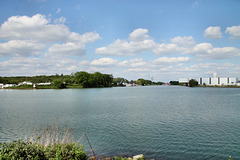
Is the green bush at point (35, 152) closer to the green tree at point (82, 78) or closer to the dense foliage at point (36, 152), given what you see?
→ the dense foliage at point (36, 152)

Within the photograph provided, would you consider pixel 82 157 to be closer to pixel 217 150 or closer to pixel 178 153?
pixel 178 153

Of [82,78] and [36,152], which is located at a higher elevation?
[82,78]

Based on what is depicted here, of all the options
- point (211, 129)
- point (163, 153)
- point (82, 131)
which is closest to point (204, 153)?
point (163, 153)

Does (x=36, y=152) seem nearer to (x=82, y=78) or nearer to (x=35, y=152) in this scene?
(x=35, y=152)

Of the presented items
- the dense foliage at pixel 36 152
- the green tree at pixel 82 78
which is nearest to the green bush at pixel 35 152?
the dense foliage at pixel 36 152

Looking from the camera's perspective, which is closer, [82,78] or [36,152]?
[36,152]

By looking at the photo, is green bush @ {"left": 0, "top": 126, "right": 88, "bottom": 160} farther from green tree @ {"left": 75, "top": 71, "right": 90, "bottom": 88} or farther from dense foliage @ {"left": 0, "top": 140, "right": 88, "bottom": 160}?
green tree @ {"left": 75, "top": 71, "right": 90, "bottom": 88}

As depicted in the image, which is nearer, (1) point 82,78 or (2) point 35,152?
(2) point 35,152

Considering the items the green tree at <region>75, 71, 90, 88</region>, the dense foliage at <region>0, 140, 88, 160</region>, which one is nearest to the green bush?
the dense foliage at <region>0, 140, 88, 160</region>

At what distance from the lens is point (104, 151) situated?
12703mm

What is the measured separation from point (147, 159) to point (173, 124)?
9838mm

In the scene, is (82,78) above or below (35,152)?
above

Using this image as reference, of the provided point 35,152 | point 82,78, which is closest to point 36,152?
point 35,152

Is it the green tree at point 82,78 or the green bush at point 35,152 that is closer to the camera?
the green bush at point 35,152
